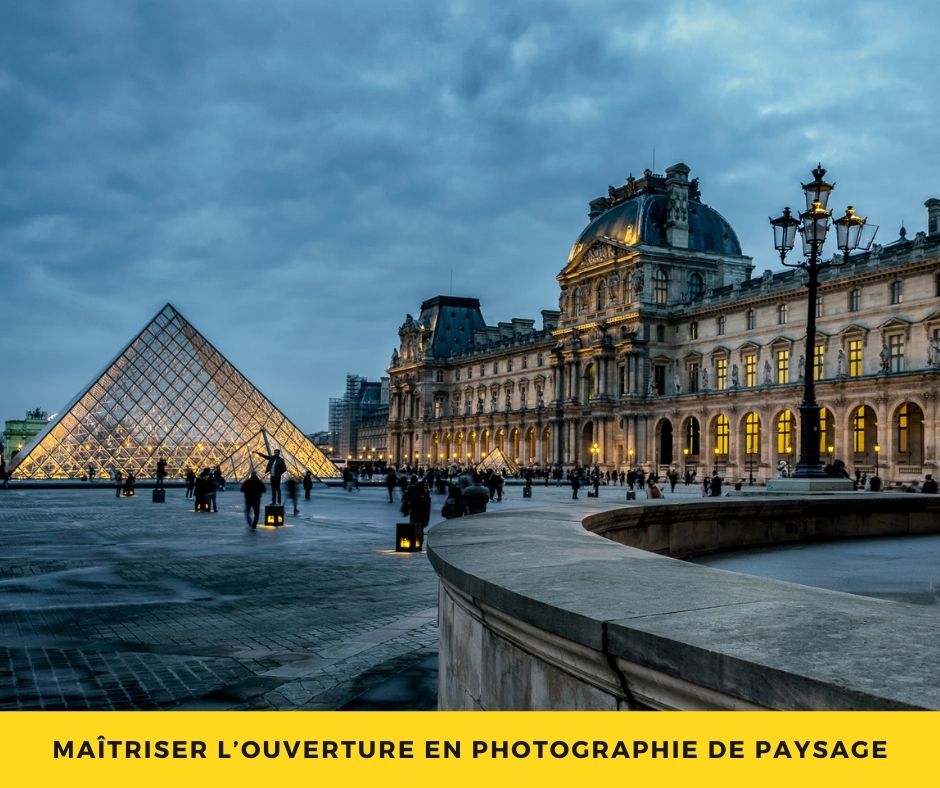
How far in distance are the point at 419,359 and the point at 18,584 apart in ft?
299

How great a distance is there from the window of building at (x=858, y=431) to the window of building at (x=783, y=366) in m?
7.00

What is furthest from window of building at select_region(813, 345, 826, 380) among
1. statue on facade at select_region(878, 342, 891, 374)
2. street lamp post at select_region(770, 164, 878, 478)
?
street lamp post at select_region(770, 164, 878, 478)

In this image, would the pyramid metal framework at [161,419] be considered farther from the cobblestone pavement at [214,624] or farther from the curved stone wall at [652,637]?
the curved stone wall at [652,637]

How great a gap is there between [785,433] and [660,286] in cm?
1838

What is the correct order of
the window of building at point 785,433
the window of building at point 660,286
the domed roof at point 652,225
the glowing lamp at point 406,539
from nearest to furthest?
the glowing lamp at point 406,539 < the window of building at point 785,433 < the window of building at point 660,286 < the domed roof at point 652,225

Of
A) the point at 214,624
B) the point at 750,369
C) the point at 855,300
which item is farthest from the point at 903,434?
the point at 214,624

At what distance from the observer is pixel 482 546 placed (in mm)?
4594

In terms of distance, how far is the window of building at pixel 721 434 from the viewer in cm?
5725

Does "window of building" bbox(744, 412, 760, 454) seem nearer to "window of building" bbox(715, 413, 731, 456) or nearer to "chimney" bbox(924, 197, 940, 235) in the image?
"window of building" bbox(715, 413, 731, 456)

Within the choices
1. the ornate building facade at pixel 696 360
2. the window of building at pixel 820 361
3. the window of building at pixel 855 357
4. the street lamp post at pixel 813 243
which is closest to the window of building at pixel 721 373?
the ornate building facade at pixel 696 360

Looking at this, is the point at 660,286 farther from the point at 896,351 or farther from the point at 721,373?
the point at 896,351
